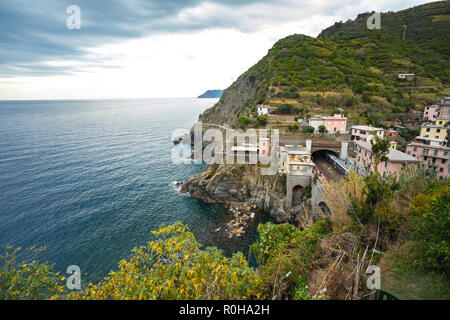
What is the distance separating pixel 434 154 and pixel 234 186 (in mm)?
34793

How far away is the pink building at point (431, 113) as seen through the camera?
52175 millimetres

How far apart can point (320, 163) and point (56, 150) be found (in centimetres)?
8206

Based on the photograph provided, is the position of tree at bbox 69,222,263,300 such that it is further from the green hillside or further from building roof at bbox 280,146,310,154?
the green hillside

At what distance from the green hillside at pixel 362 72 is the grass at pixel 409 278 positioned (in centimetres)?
5012

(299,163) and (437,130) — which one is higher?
(437,130)

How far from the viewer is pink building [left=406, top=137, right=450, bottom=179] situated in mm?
30844

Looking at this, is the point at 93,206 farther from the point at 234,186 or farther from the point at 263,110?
the point at 263,110

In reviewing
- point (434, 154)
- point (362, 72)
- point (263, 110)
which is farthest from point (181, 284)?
point (362, 72)

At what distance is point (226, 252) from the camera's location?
27688 mm

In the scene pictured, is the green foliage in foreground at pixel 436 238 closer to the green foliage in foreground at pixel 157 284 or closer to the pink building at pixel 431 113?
the green foliage in foreground at pixel 157 284

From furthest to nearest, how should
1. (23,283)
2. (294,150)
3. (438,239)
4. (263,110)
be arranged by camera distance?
(263,110) < (294,150) < (438,239) < (23,283)

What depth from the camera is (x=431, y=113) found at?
176 ft

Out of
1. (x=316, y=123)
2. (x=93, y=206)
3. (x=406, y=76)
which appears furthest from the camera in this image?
(x=406, y=76)

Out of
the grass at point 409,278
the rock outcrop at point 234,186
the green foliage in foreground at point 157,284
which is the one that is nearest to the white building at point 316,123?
the rock outcrop at point 234,186
